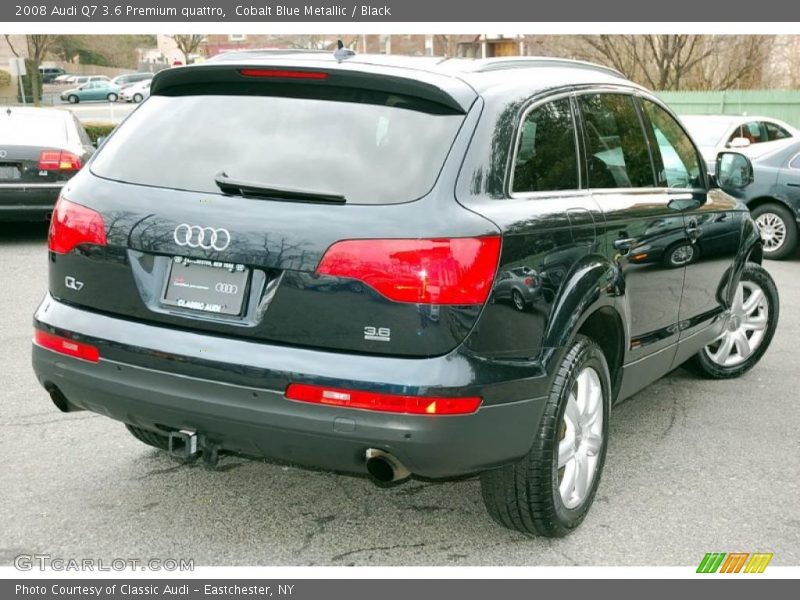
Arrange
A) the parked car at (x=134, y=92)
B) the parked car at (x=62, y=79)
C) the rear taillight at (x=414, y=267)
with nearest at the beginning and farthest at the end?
the rear taillight at (x=414, y=267) < the parked car at (x=134, y=92) < the parked car at (x=62, y=79)

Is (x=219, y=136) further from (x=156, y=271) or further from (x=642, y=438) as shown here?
(x=642, y=438)

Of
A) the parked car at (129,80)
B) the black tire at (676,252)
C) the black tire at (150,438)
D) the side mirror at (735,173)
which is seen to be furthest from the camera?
the parked car at (129,80)

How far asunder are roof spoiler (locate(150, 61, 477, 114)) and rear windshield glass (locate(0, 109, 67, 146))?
7.71 m

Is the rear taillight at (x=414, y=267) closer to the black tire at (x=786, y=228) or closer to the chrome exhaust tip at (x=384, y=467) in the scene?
the chrome exhaust tip at (x=384, y=467)

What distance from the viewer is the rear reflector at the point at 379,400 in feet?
10.7

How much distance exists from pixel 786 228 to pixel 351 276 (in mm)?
9993

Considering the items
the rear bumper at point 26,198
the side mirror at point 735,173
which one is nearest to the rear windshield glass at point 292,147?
the side mirror at point 735,173

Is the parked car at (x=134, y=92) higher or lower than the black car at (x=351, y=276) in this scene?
lower

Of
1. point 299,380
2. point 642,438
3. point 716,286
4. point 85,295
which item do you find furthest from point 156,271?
point 716,286

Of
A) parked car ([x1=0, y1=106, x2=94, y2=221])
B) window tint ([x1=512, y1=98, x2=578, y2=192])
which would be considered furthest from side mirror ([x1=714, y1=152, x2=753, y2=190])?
parked car ([x1=0, y1=106, x2=94, y2=221])

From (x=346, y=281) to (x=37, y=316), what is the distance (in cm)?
138

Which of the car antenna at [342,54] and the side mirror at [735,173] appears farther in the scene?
the side mirror at [735,173]

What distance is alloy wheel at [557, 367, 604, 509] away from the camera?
3.97 metres

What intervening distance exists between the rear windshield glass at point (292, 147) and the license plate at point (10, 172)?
7.50m
